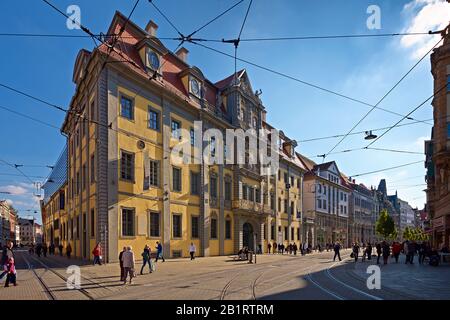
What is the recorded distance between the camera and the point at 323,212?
6444 cm

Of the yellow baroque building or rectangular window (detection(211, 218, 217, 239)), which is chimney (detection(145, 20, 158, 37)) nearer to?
the yellow baroque building

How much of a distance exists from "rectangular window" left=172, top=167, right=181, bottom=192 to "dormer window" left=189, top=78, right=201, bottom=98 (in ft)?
25.2

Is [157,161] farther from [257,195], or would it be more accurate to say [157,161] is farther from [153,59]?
[257,195]

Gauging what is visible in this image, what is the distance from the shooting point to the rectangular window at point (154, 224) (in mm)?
26750

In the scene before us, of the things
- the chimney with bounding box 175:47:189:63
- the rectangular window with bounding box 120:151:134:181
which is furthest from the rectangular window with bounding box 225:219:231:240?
the chimney with bounding box 175:47:189:63

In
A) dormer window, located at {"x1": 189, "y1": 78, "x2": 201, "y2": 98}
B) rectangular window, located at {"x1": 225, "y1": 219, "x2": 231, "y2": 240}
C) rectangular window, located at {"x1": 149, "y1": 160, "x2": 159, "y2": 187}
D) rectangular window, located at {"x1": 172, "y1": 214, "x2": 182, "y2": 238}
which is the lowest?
rectangular window, located at {"x1": 225, "y1": 219, "x2": 231, "y2": 240}

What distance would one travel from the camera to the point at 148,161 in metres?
27.0

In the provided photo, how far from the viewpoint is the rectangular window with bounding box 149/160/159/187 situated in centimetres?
2736

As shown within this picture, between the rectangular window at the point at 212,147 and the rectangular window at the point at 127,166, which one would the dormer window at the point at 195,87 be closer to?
the rectangular window at the point at 212,147

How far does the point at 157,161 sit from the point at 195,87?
9.25m

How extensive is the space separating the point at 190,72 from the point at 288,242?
3026 cm

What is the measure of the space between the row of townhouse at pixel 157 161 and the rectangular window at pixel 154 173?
12cm

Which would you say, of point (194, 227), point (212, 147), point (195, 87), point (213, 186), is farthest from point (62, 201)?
point (195, 87)
